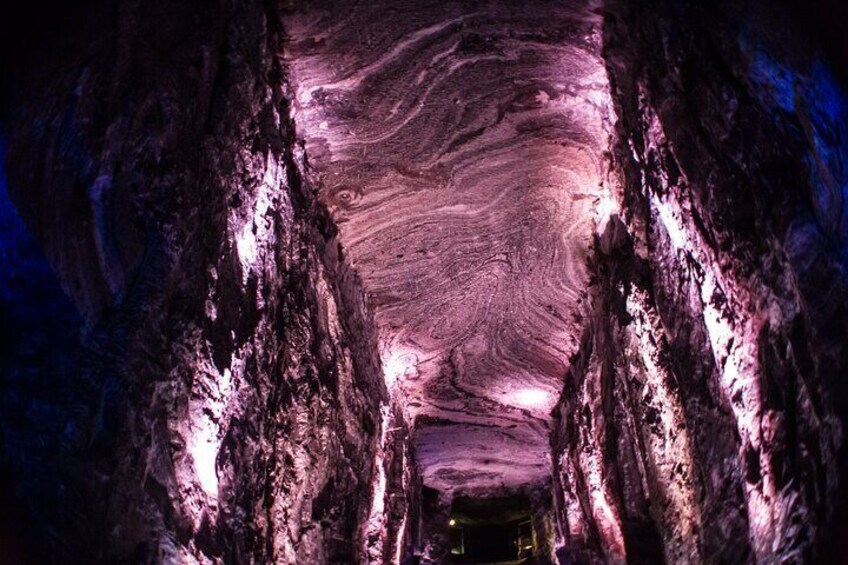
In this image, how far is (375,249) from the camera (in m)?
4.65

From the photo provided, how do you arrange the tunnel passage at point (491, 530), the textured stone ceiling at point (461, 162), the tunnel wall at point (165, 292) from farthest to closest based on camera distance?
the tunnel passage at point (491, 530), the textured stone ceiling at point (461, 162), the tunnel wall at point (165, 292)

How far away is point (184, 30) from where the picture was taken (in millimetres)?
2734

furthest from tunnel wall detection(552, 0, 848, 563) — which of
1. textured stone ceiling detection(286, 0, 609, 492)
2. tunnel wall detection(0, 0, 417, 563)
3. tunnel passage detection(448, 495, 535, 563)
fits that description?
tunnel passage detection(448, 495, 535, 563)

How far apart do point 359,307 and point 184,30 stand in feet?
8.22

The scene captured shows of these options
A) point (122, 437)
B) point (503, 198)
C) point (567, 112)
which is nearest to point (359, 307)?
point (503, 198)

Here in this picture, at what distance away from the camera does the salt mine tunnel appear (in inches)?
87.4

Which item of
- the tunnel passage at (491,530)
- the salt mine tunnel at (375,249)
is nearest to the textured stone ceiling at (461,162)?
the salt mine tunnel at (375,249)

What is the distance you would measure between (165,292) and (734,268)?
1.92 metres

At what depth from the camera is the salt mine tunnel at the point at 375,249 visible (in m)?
2.22

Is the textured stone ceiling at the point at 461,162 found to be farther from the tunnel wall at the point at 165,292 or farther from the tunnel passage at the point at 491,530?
the tunnel passage at the point at 491,530

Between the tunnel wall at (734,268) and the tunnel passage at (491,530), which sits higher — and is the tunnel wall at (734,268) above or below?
below

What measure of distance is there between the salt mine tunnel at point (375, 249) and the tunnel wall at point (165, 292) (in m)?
0.01

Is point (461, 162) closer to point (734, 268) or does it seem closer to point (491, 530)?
point (734, 268)

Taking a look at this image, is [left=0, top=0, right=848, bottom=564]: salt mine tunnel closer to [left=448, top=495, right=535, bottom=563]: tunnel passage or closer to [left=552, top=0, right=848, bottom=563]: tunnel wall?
[left=552, top=0, right=848, bottom=563]: tunnel wall
